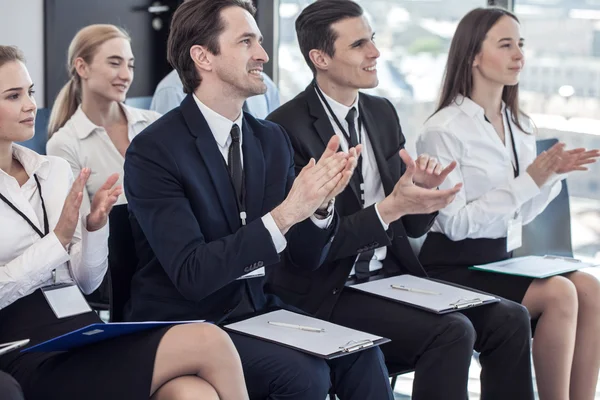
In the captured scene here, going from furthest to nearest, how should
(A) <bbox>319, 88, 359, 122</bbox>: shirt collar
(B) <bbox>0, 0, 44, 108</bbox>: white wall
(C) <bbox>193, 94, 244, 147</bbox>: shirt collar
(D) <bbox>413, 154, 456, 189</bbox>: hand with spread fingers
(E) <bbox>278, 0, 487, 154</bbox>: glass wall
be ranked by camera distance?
(E) <bbox>278, 0, 487, 154</bbox>: glass wall → (B) <bbox>0, 0, 44, 108</bbox>: white wall → (A) <bbox>319, 88, 359, 122</bbox>: shirt collar → (D) <bbox>413, 154, 456, 189</bbox>: hand with spread fingers → (C) <bbox>193, 94, 244, 147</bbox>: shirt collar

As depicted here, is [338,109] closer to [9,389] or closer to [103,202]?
[103,202]

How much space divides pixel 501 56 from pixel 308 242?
1.19 metres

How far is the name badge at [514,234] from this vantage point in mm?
3059

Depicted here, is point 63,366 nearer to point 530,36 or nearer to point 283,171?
point 283,171

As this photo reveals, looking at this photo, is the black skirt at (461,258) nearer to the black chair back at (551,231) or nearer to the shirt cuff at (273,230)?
the black chair back at (551,231)

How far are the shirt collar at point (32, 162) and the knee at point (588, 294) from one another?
172 cm

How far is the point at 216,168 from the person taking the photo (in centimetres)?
234

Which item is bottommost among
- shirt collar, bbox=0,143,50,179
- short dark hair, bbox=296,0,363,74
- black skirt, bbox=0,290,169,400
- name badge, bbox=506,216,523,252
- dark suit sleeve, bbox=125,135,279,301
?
black skirt, bbox=0,290,169,400

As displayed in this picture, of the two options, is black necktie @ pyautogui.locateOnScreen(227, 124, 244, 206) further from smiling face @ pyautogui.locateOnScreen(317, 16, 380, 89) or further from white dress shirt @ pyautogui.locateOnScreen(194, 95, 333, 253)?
smiling face @ pyautogui.locateOnScreen(317, 16, 380, 89)

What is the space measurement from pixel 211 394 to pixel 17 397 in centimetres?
40

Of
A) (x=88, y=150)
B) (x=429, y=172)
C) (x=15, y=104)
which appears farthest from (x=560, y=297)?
(x=88, y=150)

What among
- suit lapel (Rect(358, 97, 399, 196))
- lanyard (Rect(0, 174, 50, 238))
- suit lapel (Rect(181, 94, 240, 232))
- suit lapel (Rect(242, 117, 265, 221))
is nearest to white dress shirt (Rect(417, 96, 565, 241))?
suit lapel (Rect(358, 97, 399, 196))

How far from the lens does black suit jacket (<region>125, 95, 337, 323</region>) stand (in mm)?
2184

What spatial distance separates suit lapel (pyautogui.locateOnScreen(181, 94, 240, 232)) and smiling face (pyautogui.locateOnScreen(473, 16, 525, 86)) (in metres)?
1.26
